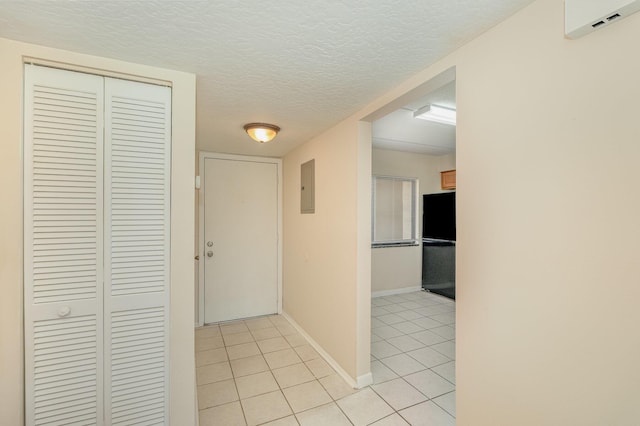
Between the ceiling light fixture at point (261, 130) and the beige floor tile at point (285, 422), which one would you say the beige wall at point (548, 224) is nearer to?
the beige floor tile at point (285, 422)

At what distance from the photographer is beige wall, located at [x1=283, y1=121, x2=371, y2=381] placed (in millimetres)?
2281

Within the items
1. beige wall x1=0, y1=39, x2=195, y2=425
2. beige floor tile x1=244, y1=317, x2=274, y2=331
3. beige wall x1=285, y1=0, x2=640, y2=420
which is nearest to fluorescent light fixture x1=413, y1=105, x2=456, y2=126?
beige wall x1=285, y1=0, x2=640, y2=420

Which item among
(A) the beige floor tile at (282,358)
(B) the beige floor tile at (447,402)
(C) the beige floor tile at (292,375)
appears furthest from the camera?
(A) the beige floor tile at (282,358)

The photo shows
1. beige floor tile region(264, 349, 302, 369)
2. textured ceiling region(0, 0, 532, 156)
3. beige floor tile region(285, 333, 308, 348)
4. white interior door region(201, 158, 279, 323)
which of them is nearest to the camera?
textured ceiling region(0, 0, 532, 156)

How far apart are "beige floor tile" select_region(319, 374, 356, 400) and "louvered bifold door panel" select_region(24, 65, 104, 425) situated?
60.0 inches

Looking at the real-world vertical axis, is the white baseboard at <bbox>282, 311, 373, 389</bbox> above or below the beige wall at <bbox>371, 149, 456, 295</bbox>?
below

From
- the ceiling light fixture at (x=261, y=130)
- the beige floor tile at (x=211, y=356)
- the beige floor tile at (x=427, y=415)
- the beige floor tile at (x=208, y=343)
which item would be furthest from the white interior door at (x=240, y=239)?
the beige floor tile at (x=427, y=415)

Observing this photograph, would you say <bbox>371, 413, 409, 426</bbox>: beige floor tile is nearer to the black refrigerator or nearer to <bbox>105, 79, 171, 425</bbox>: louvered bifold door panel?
<bbox>105, 79, 171, 425</bbox>: louvered bifold door panel

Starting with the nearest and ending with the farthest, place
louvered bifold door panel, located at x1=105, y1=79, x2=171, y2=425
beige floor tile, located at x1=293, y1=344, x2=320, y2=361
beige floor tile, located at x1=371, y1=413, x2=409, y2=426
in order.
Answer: louvered bifold door panel, located at x1=105, y1=79, x2=171, y2=425
beige floor tile, located at x1=371, y1=413, x2=409, y2=426
beige floor tile, located at x1=293, y1=344, x2=320, y2=361

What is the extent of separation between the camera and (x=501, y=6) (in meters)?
1.09

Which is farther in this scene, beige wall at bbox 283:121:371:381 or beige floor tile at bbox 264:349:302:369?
beige floor tile at bbox 264:349:302:369

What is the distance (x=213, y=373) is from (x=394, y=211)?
360 cm

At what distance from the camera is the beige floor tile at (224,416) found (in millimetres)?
1905

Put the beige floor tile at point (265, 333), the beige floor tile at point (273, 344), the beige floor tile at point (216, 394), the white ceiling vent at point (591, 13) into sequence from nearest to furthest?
1. the white ceiling vent at point (591, 13)
2. the beige floor tile at point (216, 394)
3. the beige floor tile at point (273, 344)
4. the beige floor tile at point (265, 333)
